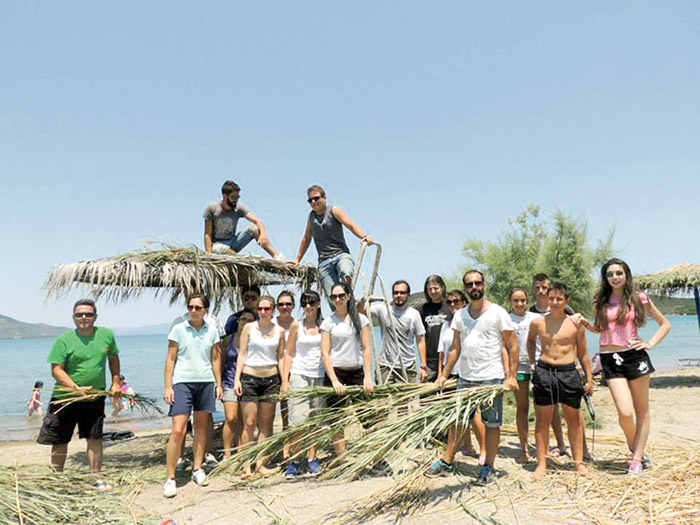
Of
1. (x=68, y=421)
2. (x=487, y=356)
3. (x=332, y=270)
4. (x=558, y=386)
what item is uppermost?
(x=332, y=270)

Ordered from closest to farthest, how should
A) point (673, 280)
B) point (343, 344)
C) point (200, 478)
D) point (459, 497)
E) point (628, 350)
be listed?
point (459, 497) → point (628, 350) → point (200, 478) → point (343, 344) → point (673, 280)

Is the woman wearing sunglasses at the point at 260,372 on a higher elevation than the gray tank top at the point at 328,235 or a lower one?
lower

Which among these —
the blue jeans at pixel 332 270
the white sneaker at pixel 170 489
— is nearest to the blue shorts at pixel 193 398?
the white sneaker at pixel 170 489

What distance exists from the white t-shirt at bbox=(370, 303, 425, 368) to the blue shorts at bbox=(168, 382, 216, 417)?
163 centimetres

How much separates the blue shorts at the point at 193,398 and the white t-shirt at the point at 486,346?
7.07ft

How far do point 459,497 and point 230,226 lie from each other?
12.1 ft

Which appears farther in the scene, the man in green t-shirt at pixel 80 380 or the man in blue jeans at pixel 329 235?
the man in blue jeans at pixel 329 235

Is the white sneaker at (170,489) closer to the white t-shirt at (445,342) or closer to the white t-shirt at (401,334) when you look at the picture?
the white t-shirt at (401,334)

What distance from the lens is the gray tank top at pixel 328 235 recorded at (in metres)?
4.91

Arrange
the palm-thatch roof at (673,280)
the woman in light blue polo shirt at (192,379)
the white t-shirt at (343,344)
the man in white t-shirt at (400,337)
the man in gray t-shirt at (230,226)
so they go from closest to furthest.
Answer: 1. the woman in light blue polo shirt at (192,379)
2. the white t-shirt at (343,344)
3. the man in white t-shirt at (400,337)
4. the man in gray t-shirt at (230,226)
5. the palm-thatch roof at (673,280)

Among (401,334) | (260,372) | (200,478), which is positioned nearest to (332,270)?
(401,334)

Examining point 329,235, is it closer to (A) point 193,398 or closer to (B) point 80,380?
(A) point 193,398

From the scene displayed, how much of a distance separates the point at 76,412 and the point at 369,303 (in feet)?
9.15

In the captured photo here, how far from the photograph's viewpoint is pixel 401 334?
4645mm
